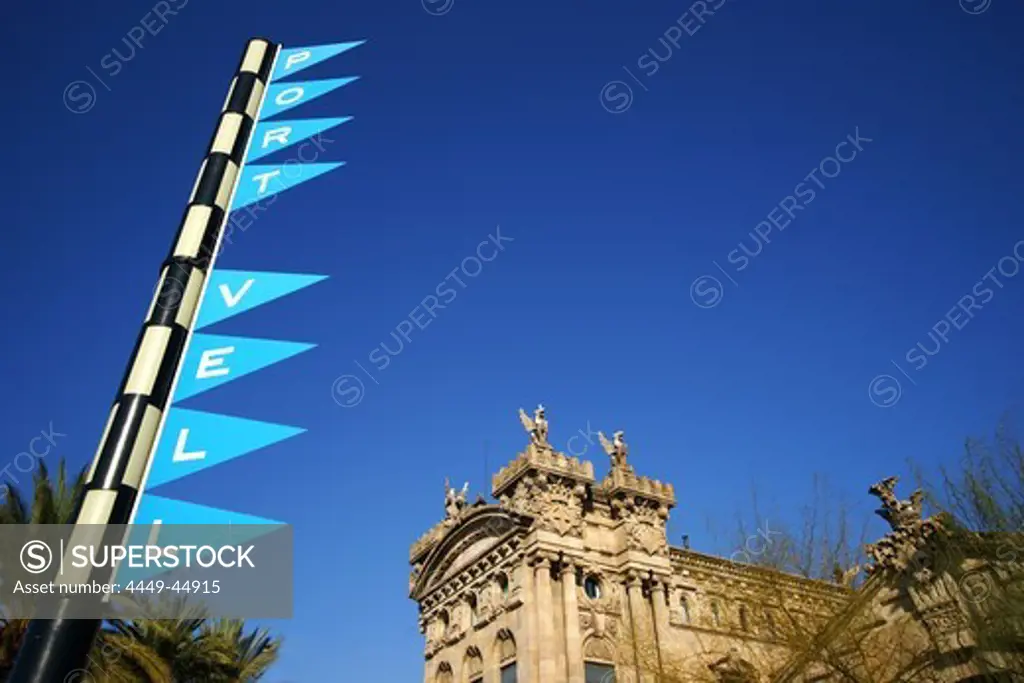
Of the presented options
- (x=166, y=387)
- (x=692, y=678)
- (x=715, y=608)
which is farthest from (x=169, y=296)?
(x=715, y=608)

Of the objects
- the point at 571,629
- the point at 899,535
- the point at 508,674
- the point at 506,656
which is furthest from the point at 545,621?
the point at 899,535

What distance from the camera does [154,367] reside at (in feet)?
13.5

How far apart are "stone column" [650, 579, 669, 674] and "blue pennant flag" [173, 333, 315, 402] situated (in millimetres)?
28918

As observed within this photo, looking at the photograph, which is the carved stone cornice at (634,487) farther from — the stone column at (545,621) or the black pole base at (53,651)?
the black pole base at (53,651)

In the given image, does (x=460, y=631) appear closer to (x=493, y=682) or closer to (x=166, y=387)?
(x=493, y=682)

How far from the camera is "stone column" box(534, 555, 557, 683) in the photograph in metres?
28.3

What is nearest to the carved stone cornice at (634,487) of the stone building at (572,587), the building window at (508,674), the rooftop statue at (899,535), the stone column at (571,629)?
the stone building at (572,587)

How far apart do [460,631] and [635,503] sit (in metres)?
8.92

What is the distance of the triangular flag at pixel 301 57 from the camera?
5.65 metres

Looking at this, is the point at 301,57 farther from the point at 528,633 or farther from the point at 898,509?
the point at 528,633

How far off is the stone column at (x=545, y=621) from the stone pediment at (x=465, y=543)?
179cm

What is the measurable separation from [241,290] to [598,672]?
93.2 feet

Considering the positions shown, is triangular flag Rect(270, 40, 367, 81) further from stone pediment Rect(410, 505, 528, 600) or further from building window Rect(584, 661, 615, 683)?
building window Rect(584, 661, 615, 683)

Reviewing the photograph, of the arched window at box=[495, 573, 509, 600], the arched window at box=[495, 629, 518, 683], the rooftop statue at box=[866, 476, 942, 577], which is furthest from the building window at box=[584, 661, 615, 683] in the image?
the rooftop statue at box=[866, 476, 942, 577]
